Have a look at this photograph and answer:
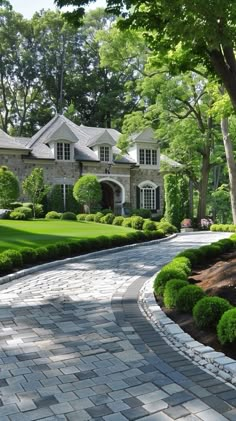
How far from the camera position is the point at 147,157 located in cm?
3216

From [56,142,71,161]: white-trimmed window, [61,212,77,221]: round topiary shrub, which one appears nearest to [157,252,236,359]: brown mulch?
[61,212,77,221]: round topiary shrub

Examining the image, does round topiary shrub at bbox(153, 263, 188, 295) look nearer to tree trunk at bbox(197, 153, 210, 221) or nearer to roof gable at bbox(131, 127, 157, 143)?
tree trunk at bbox(197, 153, 210, 221)

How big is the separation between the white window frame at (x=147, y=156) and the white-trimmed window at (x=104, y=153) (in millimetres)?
2815

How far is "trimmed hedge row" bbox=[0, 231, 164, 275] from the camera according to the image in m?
9.73

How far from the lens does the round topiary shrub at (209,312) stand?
508cm

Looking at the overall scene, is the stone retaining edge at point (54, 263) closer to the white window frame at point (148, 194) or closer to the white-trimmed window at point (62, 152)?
the white-trimmed window at point (62, 152)

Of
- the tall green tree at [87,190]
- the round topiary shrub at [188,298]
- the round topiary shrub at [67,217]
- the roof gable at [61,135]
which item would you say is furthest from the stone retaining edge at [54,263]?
the roof gable at [61,135]

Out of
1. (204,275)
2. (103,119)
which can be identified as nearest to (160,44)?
(204,275)

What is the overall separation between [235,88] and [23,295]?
545 centimetres

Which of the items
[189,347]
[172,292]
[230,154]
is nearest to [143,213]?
[230,154]

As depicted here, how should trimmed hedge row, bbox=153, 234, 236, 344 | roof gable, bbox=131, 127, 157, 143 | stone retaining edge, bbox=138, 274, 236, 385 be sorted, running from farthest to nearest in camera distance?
roof gable, bbox=131, 127, 157, 143
trimmed hedge row, bbox=153, 234, 236, 344
stone retaining edge, bbox=138, 274, 236, 385

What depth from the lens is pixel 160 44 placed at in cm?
794

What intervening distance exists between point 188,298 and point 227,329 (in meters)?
1.37

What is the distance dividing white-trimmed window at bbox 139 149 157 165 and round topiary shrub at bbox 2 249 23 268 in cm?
2268
